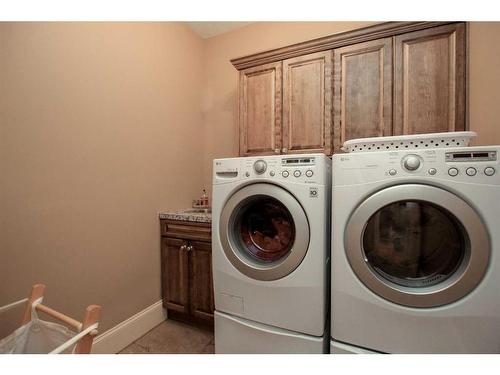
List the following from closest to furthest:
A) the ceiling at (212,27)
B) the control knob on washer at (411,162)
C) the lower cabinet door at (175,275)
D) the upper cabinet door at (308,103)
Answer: the control knob on washer at (411,162), the upper cabinet door at (308,103), the lower cabinet door at (175,275), the ceiling at (212,27)

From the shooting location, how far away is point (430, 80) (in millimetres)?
1279

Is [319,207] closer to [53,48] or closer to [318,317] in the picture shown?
[318,317]

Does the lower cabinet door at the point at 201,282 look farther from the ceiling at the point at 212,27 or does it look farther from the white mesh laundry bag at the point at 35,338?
the ceiling at the point at 212,27

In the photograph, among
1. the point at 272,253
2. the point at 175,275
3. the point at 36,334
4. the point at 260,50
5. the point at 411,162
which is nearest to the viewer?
the point at 36,334

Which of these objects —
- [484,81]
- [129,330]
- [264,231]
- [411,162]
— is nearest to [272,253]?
[264,231]

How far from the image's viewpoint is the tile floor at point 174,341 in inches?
56.5

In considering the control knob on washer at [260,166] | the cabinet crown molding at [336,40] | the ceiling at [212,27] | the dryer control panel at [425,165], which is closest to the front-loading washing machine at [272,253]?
the control knob on washer at [260,166]

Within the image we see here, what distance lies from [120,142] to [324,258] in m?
1.38

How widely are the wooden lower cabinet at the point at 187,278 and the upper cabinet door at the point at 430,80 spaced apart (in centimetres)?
147

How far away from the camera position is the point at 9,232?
101 centimetres

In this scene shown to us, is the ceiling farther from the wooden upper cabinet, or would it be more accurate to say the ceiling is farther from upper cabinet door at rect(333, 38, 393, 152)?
upper cabinet door at rect(333, 38, 393, 152)

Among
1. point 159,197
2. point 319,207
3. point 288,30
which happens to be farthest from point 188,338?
point 288,30

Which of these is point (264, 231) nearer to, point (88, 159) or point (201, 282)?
point (201, 282)

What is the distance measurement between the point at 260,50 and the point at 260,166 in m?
1.44
